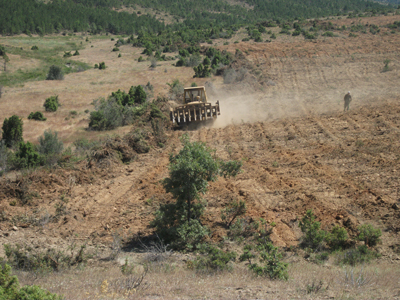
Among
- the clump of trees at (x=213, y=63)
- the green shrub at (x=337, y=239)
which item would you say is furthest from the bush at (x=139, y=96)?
the green shrub at (x=337, y=239)

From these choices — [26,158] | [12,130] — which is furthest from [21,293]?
[12,130]

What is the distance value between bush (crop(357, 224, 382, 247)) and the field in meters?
0.18

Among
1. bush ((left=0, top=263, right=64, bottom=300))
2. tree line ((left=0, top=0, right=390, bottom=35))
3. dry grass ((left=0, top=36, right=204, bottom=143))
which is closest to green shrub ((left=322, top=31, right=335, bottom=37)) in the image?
tree line ((left=0, top=0, right=390, bottom=35))

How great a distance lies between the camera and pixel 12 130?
59.1ft

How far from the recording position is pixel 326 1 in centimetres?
9662

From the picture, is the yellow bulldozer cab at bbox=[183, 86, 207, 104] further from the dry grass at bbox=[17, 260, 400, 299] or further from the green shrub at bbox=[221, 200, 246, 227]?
the dry grass at bbox=[17, 260, 400, 299]

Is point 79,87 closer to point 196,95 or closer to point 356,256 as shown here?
point 196,95

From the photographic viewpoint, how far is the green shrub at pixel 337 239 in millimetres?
8617

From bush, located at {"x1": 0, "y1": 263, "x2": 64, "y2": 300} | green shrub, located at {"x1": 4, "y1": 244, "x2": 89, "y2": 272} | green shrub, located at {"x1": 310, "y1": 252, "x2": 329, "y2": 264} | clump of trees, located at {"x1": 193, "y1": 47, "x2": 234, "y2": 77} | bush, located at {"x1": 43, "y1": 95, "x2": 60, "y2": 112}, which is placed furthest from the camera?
clump of trees, located at {"x1": 193, "y1": 47, "x2": 234, "y2": 77}

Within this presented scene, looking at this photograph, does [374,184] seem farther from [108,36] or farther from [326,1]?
[326,1]

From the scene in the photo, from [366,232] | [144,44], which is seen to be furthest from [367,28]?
[366,232]

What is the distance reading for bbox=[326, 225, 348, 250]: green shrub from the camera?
8.62m

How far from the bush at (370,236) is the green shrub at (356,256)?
313 mm

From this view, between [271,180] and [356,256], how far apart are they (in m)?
4.83
